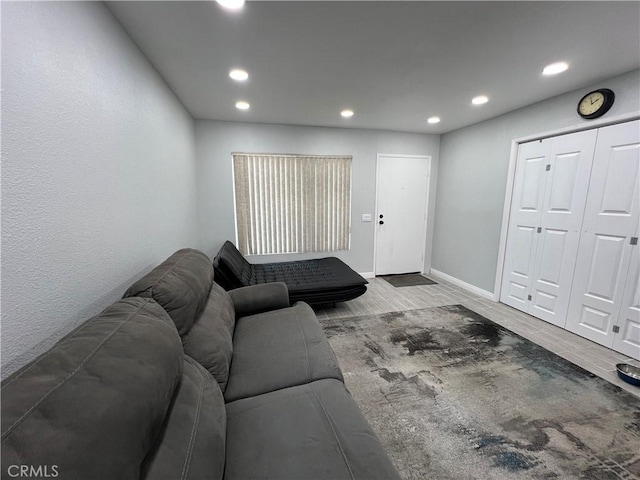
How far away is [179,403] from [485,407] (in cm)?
187

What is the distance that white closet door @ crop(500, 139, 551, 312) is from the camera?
2885 millimetres

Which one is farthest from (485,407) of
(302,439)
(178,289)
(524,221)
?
(524,221)

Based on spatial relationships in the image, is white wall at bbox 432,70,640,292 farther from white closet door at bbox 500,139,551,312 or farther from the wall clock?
white closet door at bbox 500,139,551,312

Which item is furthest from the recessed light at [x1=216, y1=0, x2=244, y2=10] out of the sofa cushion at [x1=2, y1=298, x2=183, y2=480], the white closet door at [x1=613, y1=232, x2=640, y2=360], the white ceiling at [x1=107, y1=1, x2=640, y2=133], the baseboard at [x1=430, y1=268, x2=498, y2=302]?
the baseboard at [x1=430, y1=268, x2=498, y2=302]

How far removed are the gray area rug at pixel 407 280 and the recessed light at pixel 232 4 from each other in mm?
3758

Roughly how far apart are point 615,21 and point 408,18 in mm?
1268

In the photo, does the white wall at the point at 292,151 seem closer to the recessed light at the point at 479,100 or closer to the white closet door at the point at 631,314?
the recessed light at the point at 479,100

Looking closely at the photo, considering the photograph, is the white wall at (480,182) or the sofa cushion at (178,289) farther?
the white wall at (480,182)

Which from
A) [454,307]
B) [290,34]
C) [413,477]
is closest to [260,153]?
[290,34]

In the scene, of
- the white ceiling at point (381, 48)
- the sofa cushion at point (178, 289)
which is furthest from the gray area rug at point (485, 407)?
the white ceiling at point (381, 48)

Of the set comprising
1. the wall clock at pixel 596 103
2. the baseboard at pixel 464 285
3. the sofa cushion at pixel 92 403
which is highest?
the wall clock at pixel 596 103

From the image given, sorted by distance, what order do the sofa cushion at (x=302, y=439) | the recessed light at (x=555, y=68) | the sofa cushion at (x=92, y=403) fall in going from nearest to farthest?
the sofa cushion at (x=92, y=403) → the sofa cushion at (x=302, y=439) → the recessed light at (x=555, y=68)

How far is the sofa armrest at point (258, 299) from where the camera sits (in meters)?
2.03

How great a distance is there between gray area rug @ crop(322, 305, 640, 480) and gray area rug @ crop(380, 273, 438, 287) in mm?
1542
